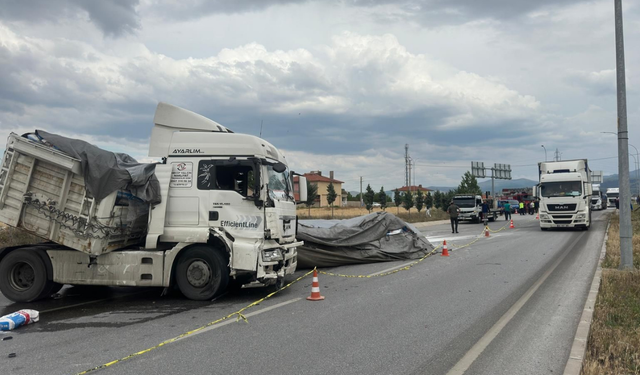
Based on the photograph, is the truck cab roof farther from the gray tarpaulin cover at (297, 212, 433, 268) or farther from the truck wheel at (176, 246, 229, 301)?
the gray tarpaulin cover at (297, 212, 433, 268)

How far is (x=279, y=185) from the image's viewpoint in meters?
8.89

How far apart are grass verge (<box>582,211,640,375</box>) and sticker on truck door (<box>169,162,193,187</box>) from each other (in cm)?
644

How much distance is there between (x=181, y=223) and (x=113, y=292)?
2.35 m

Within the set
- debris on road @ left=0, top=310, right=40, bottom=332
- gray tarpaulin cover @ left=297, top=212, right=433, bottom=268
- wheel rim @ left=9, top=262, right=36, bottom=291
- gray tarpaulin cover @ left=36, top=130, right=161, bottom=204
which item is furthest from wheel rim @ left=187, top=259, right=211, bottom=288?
gray tarpaulin cover @ left=297, top=212, right=433, bottom=268

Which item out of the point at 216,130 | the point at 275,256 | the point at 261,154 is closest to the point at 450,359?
the point at 275,256

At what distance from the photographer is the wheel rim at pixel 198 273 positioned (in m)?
8.05

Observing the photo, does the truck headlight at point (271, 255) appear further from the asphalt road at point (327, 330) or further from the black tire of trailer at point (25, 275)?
the black tire of trailer at point (25, 275)

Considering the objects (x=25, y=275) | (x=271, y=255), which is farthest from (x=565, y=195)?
(x=25, y=275)

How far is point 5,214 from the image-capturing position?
7715 millimetres

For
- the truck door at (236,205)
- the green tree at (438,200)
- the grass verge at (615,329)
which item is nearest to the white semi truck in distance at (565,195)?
the grass verge at (615,329)

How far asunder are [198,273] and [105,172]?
7.38 ft

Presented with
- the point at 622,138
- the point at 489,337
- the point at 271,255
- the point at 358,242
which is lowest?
the point at 489,337

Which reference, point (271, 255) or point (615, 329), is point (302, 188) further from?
point (615, 329)

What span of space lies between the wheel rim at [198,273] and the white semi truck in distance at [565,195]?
21568 millimetres
